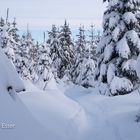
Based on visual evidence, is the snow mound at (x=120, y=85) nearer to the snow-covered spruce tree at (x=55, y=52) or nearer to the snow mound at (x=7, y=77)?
the snow mound at (x=7, y=77)

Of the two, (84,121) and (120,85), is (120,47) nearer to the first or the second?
(120,85)

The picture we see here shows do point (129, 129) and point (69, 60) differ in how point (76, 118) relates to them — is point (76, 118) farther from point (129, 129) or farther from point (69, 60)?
point (69, 60)

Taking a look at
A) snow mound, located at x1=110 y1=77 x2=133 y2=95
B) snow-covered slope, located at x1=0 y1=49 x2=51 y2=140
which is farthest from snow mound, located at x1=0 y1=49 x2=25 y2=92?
snow mound, located at x1=110 y1=77 x2=133 y2=95

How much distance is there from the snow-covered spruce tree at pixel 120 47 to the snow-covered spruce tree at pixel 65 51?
1144 inches

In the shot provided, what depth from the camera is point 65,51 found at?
53.8m

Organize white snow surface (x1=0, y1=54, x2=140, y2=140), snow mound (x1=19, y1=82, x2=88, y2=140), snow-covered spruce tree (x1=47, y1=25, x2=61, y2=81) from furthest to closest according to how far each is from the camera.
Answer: snow-covered spruce tree (x1=47, y1=25, x2=61, y2=81), snow mound (x1=19, y1=82, x2=88, y2=140), white snow surface (x1=0, y1=54, x2=140, y2=140)

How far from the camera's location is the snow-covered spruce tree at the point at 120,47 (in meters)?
22.8

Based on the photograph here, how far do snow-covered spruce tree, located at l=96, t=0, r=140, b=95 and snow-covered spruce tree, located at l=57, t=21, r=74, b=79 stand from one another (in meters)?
29.1

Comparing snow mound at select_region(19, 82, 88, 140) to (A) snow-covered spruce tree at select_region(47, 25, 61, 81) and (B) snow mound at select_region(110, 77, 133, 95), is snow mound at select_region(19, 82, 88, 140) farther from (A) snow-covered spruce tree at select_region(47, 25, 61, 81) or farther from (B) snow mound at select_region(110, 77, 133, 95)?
(A) snow-covered spruce tree at select_region(47, 25, 61, 81)

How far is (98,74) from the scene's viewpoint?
82.3ft

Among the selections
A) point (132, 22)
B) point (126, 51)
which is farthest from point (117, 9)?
point (126, 51)

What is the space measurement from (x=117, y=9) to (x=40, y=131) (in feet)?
62.7

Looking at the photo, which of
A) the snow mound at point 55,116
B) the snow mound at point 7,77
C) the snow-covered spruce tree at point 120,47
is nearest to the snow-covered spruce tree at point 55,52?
the snow-covered spruce tree at point 120,47

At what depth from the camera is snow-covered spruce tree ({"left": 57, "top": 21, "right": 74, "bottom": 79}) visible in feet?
176
